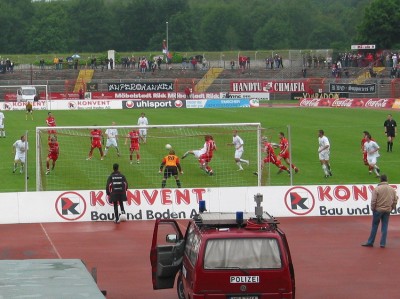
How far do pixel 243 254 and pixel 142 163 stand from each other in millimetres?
23425

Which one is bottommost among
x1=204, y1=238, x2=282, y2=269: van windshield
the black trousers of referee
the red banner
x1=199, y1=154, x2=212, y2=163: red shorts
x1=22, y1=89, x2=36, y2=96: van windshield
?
the black trousers of referee

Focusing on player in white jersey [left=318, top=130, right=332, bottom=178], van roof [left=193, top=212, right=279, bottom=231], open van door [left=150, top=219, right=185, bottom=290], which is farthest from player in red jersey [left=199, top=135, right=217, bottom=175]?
van roof [left=193, top=212, right=279, bottom=231]

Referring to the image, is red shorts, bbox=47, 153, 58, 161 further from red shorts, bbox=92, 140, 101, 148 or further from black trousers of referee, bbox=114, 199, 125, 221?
black trousers of referee, bbox=114, 199, 125, 221

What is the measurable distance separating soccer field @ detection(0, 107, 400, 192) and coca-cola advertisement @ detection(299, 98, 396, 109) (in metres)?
3.22

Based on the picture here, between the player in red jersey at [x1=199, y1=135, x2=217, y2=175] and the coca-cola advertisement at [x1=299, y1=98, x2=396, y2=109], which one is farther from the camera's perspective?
the coca-cola advertisement at [x1=299, y1=98, x2=396, y2=109]

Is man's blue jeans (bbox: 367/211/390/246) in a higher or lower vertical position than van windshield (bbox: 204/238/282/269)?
lower

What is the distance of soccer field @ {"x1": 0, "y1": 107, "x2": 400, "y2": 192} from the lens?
118 ft

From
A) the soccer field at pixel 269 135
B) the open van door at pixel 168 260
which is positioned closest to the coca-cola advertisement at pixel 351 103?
the soccer field at pixel 269 135

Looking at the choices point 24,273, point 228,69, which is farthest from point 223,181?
point 228,69

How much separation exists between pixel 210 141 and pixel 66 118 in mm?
30440

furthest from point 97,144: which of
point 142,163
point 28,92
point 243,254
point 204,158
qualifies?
point 28,92

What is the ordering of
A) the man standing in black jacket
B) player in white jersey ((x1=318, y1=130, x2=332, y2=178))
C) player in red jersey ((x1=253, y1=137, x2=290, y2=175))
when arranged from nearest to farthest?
the man standing in black jacket, player in red jersey ((x1=253, y1=137, x2=290, y2=175)), player in white jersey ((x1=318, y1=130, x2=332, y2=178))

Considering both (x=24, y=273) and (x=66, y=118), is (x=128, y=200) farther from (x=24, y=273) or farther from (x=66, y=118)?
(x=66, y=118)

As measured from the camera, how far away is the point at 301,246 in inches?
957
